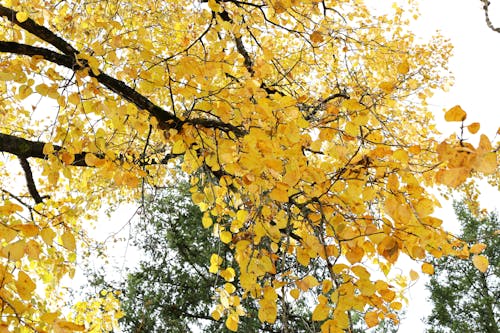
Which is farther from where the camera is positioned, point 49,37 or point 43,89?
point 49,37

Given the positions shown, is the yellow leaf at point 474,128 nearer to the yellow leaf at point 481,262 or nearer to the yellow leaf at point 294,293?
the yellow leaf at point 481,262

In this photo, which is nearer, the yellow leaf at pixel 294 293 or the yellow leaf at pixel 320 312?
the yellow leaf at pixel 320 312

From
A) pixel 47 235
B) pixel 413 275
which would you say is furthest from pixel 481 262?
pixel 47 235

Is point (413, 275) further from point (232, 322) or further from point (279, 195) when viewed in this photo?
point (232, 322)

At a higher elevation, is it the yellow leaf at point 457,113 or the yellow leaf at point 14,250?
the yellow leaf at point 457,113

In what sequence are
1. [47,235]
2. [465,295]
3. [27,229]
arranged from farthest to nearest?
[465,295]
[47,235]
[27,229]

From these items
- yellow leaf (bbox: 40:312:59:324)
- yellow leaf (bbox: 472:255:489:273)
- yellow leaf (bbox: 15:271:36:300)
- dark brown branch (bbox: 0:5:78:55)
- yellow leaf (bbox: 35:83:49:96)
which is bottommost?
yellow leaf (bbox: 40:312:59:324)

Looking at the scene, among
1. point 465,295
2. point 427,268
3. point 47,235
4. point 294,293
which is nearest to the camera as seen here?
point 47,235

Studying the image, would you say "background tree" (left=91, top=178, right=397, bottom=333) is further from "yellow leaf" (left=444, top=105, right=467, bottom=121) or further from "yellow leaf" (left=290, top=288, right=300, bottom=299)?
"yellow leaf" (left=444, top=105, right=467, bottom=121)

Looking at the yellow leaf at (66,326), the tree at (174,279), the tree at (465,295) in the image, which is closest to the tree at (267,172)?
the yellow leaf at (66,326)

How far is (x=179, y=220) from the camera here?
28.7 feet

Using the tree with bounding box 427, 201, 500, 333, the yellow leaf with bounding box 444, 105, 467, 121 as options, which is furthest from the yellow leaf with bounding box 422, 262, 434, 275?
the tree with bounding box 427, 201, 500, 333

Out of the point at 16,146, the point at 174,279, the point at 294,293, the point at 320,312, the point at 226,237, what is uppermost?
the point at 174,279

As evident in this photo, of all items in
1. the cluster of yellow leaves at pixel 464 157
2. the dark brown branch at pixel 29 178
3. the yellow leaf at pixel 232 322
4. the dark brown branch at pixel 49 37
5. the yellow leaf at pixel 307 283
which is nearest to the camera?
the cluster of yellow leaves at pixel 464 157
